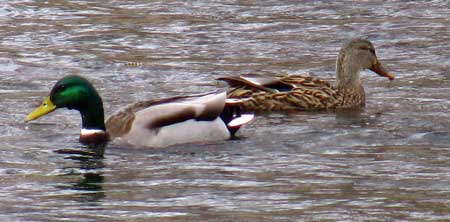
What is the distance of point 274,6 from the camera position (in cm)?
2191

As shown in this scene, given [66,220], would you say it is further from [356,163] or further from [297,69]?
[297,69]

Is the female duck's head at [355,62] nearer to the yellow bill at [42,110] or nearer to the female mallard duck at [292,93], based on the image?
the female mallard duck at [292,93]

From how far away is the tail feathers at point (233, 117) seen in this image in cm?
1401

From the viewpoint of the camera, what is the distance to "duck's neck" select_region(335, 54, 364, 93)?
52.8 feet

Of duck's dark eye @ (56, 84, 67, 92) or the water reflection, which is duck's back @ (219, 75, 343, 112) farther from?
the water reflection

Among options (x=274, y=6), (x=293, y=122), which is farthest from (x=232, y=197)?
(x=274, y=6)

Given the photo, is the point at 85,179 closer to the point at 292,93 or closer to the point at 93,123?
the point at 93,123

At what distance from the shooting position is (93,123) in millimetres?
13750

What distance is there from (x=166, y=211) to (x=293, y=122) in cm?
434

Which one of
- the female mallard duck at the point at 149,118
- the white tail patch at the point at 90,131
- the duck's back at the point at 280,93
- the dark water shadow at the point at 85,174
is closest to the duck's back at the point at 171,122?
the female mallard duck at the point at 149,118

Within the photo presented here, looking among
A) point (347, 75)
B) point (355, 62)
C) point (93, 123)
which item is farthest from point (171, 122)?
point (355, 62)

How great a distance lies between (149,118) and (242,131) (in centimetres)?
103

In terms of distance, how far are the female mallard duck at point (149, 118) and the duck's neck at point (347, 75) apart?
2279 mm

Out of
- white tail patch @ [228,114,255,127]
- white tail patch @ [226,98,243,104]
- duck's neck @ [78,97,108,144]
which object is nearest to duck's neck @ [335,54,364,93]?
white tail patch @ [226,98,243,104]
